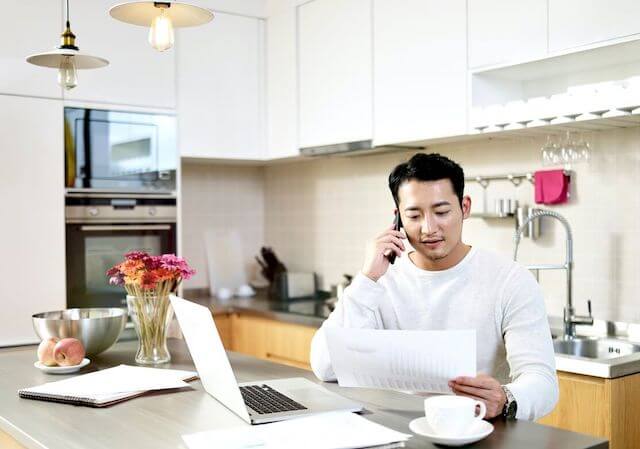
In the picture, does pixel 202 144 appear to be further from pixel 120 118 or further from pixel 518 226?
pixel 518 226

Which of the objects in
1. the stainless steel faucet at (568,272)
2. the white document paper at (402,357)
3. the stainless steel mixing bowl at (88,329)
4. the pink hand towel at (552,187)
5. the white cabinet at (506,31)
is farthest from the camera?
the pink hand towel at (552,187)

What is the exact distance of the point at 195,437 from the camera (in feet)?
4.98

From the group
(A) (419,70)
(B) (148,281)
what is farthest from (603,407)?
(A) (419,70)

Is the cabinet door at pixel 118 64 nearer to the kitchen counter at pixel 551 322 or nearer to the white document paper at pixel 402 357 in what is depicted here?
the kitchen counter at pixel 551 322

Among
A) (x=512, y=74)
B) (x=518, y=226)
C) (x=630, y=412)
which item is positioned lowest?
(x=630, y=412)

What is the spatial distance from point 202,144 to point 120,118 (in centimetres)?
50

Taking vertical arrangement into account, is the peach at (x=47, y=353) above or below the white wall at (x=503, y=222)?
below

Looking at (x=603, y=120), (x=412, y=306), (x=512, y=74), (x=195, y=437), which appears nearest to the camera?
(x=195, y=437)

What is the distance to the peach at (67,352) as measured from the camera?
87.0 inches

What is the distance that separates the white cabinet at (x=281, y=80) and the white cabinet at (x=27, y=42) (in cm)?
119

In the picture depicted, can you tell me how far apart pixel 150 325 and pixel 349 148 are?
5.70 feet

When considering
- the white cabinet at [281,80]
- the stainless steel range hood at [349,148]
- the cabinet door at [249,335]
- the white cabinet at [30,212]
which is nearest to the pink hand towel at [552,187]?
the stainless steel range hood at [349,148]

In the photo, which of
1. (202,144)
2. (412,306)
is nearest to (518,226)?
(412,306)

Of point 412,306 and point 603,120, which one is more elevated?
point 603,120
